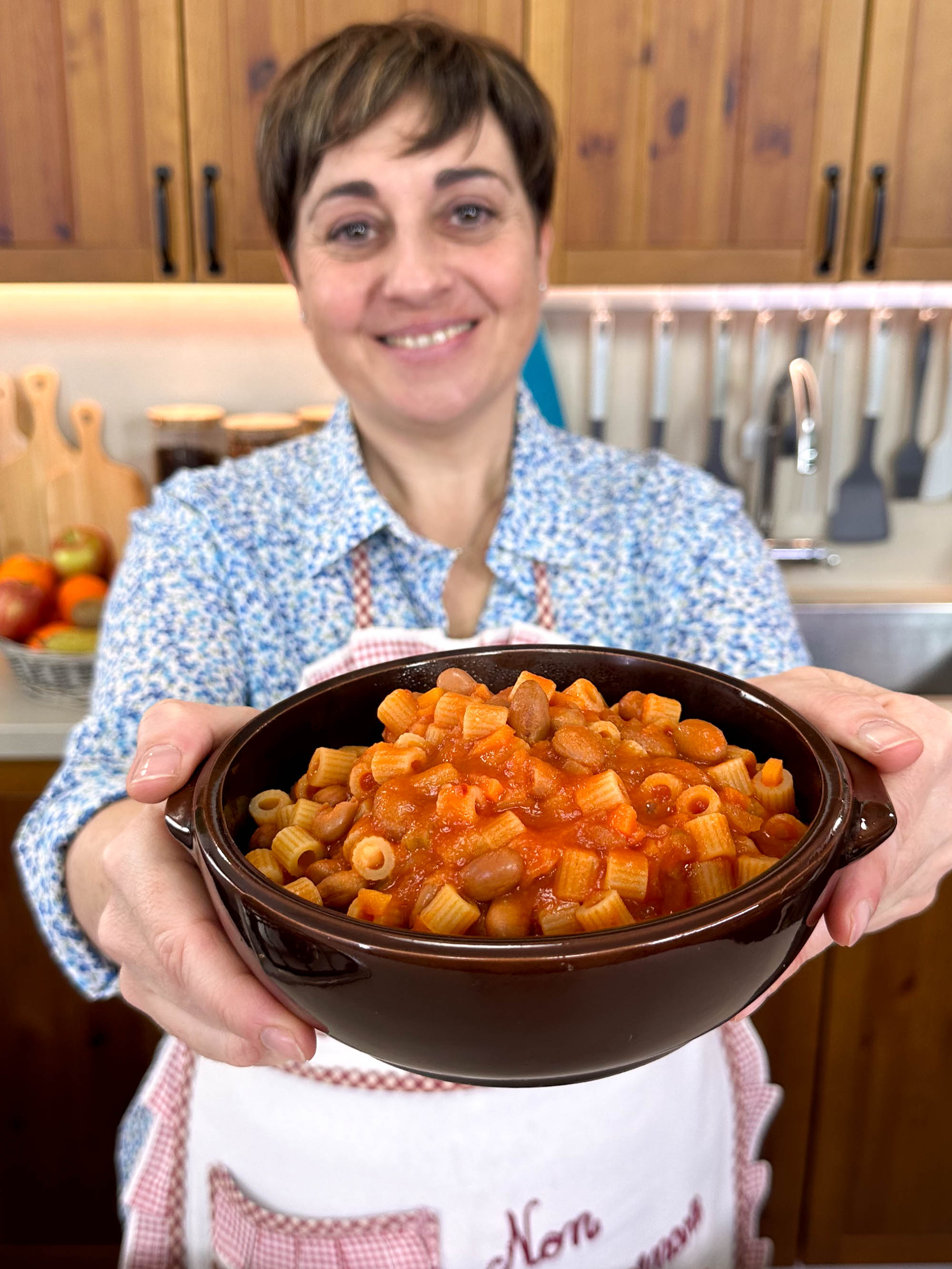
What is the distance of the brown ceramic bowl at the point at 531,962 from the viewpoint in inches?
19.8

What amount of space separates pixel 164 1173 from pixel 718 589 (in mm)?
936

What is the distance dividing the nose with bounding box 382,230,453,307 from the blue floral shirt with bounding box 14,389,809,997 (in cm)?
23

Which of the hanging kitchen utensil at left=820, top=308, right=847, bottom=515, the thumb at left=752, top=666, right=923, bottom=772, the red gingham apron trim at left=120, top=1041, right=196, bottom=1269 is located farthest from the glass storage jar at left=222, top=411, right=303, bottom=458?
the thumb at left=752, top=666, right=923, bottom=772

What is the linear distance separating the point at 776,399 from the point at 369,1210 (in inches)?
78.7

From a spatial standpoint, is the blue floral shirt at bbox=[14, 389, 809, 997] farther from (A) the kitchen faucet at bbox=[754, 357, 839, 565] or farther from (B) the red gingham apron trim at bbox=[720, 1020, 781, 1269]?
(A) the kitchen faucet at bbox=[754, 357, 839, 565]

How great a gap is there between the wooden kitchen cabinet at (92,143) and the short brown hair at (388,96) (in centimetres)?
81

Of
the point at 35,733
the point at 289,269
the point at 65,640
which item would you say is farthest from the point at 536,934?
the point at 65,640

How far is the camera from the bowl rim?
0.50m

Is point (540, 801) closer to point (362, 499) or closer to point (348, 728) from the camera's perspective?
point (348, 728)

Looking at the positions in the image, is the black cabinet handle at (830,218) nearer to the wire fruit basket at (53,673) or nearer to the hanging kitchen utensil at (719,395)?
the hanging kitchen utensil at (719,395)

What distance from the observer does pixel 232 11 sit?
6.43 ft

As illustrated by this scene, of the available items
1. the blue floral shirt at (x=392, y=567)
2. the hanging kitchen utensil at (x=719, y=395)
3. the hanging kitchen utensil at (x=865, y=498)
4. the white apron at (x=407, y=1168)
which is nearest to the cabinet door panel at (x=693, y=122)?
the hanging kitchen utensil at (x=719, y=395)

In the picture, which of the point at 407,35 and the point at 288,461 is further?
the point at 288,461

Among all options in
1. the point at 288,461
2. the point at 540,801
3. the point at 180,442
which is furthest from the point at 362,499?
the point at 180,442
